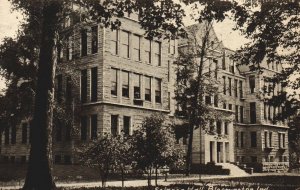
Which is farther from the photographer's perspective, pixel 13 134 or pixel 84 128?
pixel 13 134

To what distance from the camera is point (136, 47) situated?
122 feet

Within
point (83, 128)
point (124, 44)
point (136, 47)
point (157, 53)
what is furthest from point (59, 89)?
point (157, 53)

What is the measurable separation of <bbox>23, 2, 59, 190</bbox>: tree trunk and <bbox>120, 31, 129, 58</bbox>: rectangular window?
18.5 meters

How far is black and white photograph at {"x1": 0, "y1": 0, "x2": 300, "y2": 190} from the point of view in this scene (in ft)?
51.7

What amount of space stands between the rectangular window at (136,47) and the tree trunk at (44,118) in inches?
776

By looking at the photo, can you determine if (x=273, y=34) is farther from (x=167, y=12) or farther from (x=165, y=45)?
(x=165, y=45)

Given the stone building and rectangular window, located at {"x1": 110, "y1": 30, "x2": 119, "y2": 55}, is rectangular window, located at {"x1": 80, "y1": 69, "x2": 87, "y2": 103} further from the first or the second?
rectangular window, located at {"x1": 110, "y1": 30, "x2": 119, "y2": 55}

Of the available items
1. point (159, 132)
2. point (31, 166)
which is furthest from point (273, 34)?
point (31, 166)

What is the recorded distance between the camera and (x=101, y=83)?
3403 centimetres

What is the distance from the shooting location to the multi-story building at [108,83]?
3422 cm

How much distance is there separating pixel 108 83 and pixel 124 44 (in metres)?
4.09

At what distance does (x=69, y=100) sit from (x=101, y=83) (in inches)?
162

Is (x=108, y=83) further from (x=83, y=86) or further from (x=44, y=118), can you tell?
(x=44, y=118)

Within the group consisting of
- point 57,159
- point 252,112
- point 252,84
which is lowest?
point 57,159
